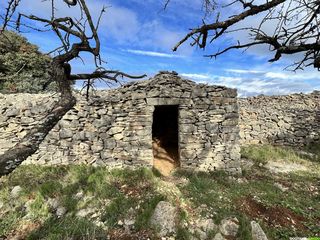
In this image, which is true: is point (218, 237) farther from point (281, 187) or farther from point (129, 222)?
point (281, 187)

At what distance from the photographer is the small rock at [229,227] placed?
6129 millimetres

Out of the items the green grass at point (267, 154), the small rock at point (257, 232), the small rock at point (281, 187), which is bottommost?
the small rock at point (257, 232)

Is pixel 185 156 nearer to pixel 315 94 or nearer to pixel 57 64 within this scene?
pixel 57 64

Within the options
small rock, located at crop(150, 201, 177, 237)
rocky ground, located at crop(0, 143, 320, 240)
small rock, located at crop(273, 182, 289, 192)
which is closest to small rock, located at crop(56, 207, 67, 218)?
rocky ground, located at crop(0, 143, 320, 240)

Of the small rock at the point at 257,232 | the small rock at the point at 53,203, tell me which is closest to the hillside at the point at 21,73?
the small rock at the point at 53,203

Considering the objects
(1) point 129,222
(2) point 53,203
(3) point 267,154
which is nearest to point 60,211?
(2) point 53,203

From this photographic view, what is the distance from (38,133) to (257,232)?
4448 millimetres

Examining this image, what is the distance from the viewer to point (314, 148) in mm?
13766

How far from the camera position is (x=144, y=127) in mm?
8586

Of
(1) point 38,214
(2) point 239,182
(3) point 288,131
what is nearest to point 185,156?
(2) point 239,182

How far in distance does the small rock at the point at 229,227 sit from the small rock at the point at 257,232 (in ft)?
1.00

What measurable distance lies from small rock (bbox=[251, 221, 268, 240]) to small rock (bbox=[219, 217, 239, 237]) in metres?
0.30

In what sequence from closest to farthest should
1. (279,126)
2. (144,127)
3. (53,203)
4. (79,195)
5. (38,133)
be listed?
(38,133)
(53,203)
(79,195)
(144,127)
(279,126)

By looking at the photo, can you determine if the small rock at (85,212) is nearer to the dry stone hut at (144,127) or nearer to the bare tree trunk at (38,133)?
the dry stone hut at (144,127)
